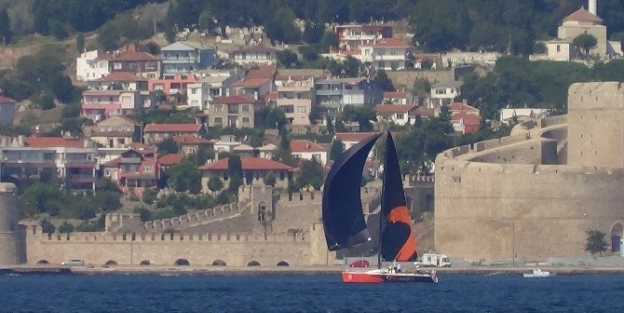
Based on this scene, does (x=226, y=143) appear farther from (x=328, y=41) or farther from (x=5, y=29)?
(x=5, y=29)

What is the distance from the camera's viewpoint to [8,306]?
73.5m

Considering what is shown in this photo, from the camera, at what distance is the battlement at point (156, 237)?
8906 centimetres

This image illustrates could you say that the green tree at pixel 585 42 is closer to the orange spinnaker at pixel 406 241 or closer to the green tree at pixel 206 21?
the green tree at pixel 206 21

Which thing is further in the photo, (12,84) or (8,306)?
(12,84)

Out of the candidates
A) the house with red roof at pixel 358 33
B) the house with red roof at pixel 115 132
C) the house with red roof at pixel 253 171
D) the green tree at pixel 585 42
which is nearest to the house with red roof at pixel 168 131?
the house with red roof at pixel 115 132

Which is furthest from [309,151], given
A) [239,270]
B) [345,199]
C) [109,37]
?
[345,199]

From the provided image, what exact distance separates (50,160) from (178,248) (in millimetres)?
17105

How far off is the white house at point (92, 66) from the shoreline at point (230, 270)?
3392 cm

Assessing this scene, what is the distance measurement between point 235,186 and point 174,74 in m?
23.5

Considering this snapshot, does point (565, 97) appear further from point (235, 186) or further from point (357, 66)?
point (235, 186)

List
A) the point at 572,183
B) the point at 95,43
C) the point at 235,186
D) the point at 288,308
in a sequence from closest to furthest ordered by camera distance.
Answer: the point at 288,308 → the point at 572,183 → the point at 235,186 → the point at 95,43

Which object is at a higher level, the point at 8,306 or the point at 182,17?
the point at 182,17

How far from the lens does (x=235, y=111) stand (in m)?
113

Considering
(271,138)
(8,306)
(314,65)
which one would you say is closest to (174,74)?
(314,65)
